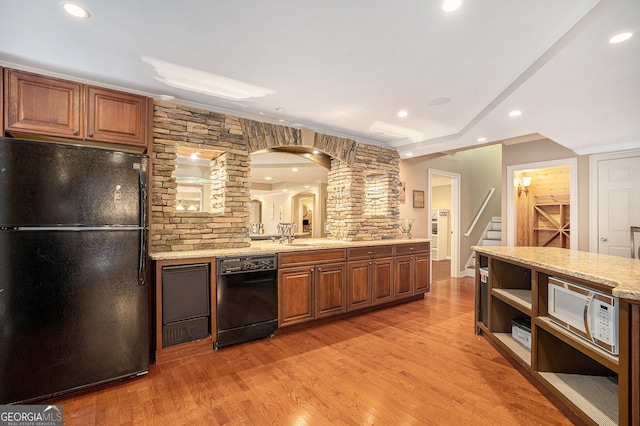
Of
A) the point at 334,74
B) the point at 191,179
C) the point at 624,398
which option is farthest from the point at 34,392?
the point at 624,398

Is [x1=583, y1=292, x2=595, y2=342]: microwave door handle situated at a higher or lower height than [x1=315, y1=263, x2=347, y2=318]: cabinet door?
higher

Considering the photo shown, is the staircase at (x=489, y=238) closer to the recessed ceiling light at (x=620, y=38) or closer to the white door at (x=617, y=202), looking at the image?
the white door at (x=617, y=202)

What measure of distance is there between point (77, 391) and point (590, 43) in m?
4.06

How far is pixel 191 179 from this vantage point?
10.3 feet

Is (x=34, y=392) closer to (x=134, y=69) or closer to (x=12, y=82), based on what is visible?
(x=12, y=82)

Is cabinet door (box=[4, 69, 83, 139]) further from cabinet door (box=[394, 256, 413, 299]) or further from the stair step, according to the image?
the stair step

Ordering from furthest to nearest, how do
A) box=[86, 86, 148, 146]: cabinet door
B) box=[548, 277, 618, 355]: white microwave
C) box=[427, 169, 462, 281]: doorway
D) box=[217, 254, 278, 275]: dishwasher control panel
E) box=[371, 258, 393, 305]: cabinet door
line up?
box=[427, 169, 462, 281]: doorway → box=[371, 258, 393, 305]: cabinet door → box=[217, 254, 278, 275]: dishwasher control panel → box=[86, 86, 148, 146]: cabinet door → box=[548, 277, 618, 355]: white microwave

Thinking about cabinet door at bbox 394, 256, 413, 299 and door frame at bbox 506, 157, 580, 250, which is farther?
door frame at bbox 506, 157, 580, 250

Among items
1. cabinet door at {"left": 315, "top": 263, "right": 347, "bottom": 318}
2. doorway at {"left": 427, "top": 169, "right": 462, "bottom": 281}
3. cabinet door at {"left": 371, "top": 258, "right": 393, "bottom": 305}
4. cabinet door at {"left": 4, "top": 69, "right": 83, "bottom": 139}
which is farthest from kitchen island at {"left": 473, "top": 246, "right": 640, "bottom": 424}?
cabinet door at {"left": 4, "top": 69, "right": 83, "bottom": 139}

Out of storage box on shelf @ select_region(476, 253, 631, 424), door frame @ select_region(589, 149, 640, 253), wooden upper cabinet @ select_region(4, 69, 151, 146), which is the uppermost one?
wooden upper cabinet @ select_region(4, 69, 151, 146)

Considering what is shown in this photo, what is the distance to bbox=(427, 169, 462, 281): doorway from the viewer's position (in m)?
6.34

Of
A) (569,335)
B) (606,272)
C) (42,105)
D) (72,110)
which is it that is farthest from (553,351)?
(42,105)

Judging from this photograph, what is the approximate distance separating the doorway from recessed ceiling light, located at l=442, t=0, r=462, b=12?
4815 millimetres

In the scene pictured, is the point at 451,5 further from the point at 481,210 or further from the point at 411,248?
the point at 481,210
